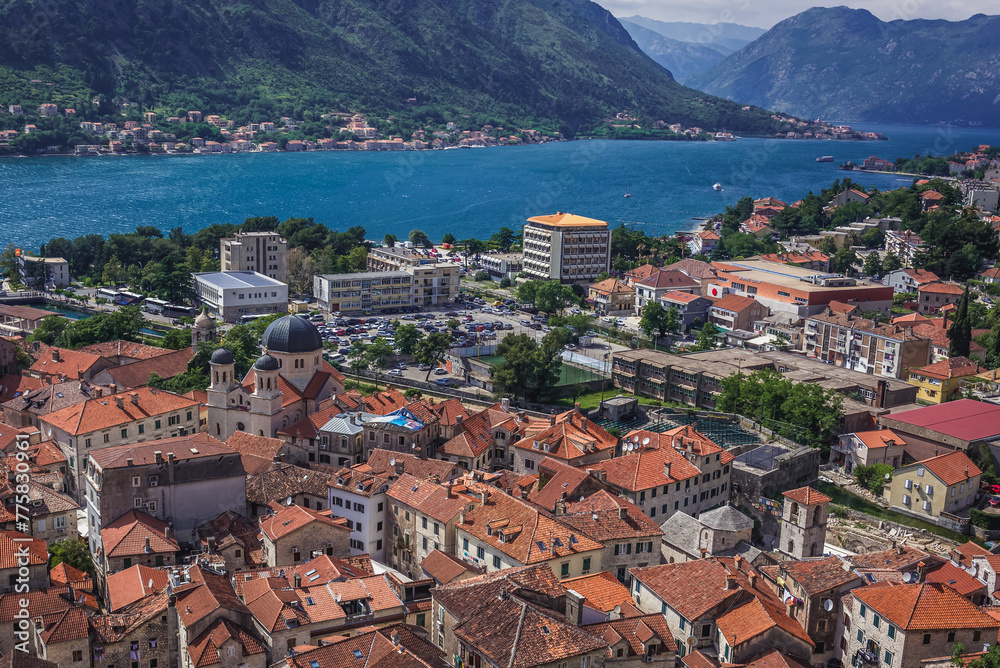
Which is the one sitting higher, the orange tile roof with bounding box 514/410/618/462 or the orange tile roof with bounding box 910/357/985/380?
the orange tile roof with bounding box 514/410/618/462

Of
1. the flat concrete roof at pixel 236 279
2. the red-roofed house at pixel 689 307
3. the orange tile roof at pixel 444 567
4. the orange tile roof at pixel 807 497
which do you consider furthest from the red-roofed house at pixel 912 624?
the flat concrete roof at pixel 236 279

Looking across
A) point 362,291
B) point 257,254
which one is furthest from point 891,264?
point 257,254

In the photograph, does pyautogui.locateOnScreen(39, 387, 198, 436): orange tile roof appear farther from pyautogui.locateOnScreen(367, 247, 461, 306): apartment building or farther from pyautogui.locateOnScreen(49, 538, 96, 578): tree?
pyautogui.locateOnScreen(367, 247, 461, 306): apartment building

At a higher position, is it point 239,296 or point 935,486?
point 239,296

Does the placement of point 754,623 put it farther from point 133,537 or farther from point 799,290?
point 799,290

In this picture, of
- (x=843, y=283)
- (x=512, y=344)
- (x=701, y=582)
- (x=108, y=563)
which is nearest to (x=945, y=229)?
(x=843, y=283)

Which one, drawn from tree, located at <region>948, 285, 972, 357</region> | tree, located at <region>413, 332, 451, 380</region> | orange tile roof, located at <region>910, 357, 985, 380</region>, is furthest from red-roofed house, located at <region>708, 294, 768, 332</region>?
tree, located at <region>413, 332, 451, 380</region>
